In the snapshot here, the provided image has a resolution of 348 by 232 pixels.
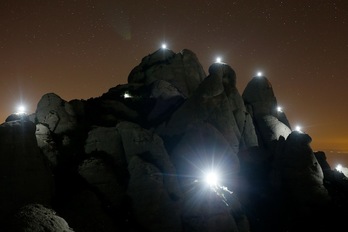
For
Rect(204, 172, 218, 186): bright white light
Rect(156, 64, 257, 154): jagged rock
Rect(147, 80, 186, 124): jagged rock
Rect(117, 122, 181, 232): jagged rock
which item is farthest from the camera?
Rect(147, 80, 186, 124): jagged rock

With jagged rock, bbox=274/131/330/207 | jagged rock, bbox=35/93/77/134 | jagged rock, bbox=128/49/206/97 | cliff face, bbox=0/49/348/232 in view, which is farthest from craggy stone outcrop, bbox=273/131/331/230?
jagged rock, bbox=35/93/77/134

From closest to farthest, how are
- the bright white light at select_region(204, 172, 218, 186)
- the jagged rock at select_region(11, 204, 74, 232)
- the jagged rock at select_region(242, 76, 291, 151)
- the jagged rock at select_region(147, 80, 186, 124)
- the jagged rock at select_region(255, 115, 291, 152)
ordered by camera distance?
the jagged rock at select_region(11, 204, 74, 232) < the bright white light at select_region(204, 172, 218, 186) < the jagged rock at select_region(147, 80, 186, 124) < the jagged rock at select_region(255, 115, 291, 152) < the jagged rock at select_region(242, 76, 291, 151)

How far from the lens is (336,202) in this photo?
30938mm

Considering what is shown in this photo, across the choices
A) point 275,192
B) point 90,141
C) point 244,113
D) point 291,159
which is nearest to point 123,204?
point 90,141

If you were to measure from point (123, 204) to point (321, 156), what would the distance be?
3281cm

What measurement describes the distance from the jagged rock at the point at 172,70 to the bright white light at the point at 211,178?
20.8 m

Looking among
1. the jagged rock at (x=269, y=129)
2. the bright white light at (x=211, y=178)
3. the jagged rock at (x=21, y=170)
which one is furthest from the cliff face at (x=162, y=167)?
the bright white light at (x=211, y=178)

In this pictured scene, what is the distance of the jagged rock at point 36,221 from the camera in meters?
12.8

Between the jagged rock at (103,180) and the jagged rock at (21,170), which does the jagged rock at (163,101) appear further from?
the jagged rock at (21,170)

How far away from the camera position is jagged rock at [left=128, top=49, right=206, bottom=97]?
51.3 metres

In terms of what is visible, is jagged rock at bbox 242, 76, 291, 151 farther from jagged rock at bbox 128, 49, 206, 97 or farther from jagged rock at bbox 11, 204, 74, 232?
jagged rock at bbox 11, 204, 74, 232

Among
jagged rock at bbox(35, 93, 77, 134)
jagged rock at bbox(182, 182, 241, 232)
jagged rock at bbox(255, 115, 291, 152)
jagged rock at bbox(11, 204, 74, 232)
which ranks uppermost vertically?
jagged rock at bbox(35, 93, 77, 134)

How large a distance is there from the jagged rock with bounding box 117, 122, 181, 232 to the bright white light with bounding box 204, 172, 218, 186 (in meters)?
3.81

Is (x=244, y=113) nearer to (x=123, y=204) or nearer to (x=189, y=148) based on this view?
(x=189, y=148)
